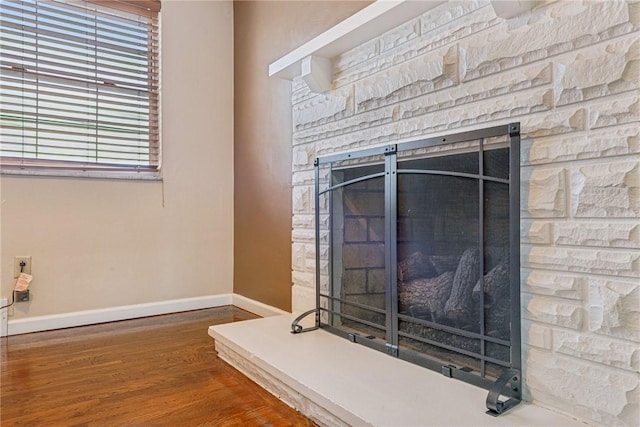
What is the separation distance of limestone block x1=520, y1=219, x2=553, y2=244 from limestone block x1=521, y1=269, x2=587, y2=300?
9 centimetres

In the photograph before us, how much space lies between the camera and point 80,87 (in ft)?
8.57

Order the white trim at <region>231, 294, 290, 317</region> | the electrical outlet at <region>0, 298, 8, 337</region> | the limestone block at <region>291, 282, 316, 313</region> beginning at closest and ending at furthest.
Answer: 1. the limestone block at <region>291, 282, 316, 313</region>
2. the electrical outlet at <region>0, 298, 8, 337</region>
3. the white trim at <region>231, 294, 290, 317</region>

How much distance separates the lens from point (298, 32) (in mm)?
2443

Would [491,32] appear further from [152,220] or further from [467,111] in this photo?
[152,220]

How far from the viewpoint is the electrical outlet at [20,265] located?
94.3 inches

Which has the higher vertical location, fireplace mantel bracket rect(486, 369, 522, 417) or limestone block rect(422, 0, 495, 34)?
limestone block rect(422, 0, 495, 34)

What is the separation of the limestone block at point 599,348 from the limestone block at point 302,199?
4.25ft

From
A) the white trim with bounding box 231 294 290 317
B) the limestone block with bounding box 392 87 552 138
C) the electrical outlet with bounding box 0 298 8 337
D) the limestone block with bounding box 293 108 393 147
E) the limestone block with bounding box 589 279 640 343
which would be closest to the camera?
the limestone block with bounding box 589 279 640 343

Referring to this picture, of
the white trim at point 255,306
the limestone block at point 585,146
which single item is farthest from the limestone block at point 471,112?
the white trim at point 255,306

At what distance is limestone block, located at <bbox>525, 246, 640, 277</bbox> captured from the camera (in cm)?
102

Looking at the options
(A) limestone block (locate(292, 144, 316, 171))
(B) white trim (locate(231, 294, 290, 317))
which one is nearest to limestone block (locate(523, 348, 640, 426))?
(A) limestone block (locate(292, 144, 316, 171))

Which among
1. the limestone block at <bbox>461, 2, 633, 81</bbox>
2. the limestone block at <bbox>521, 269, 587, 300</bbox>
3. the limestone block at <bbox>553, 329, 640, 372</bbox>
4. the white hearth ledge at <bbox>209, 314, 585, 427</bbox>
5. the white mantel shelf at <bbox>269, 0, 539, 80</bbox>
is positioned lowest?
the white hearth ledge at <bbox>209, 314, 585, 427</bbox>

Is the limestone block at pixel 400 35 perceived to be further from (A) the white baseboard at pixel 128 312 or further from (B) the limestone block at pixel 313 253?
(A) the white baseboard at pixel 128 312

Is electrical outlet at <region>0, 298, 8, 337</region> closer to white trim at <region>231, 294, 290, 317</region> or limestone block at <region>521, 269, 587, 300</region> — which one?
white trim at <region>231, 294, 290, 317</region>
